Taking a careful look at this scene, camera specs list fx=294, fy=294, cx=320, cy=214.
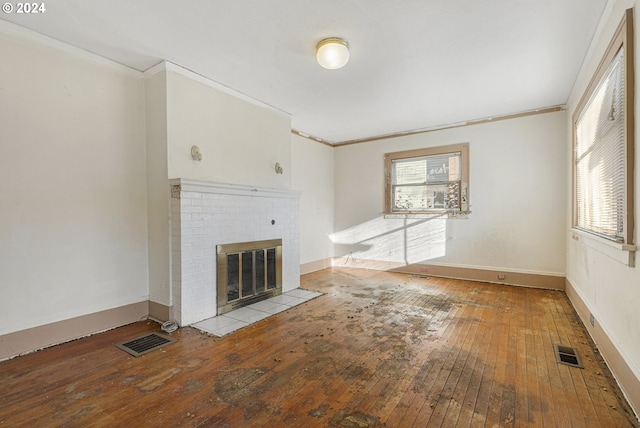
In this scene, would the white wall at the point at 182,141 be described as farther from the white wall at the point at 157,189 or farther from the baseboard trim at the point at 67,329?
the baseboard trim at the point at 67,329

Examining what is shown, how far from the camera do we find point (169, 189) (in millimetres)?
3105

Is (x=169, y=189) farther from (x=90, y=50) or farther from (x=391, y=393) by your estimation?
(x=391, y=393)

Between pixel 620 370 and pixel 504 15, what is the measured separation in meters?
2.75

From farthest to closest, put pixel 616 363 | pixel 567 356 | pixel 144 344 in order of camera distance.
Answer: pixel 144 344
pixel 567 356
pixel 616 363

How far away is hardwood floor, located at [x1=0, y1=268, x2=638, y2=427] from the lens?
1.72 metres

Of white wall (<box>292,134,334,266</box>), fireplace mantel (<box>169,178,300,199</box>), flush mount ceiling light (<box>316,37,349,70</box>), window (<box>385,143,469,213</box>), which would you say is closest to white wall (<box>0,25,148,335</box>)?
fireplace mantel (<box>169,178,300,199</box>)

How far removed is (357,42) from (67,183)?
118 inches

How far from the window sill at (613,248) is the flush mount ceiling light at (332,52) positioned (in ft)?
8.42

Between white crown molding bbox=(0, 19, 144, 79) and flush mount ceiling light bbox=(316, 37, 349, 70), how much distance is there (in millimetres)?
2080

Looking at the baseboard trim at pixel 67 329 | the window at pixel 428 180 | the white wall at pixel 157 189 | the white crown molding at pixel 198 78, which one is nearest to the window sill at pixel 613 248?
the window at pixel 428 180

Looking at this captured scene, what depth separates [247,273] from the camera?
3773 millimetres

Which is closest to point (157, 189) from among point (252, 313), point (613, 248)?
point (252, 313)

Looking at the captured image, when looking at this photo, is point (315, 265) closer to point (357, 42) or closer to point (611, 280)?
point (357, 42)

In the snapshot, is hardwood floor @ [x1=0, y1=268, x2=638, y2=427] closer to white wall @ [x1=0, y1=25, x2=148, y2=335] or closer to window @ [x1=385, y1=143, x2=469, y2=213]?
white wall @ [x1=0, y1=25, x2=148, y2=335]
